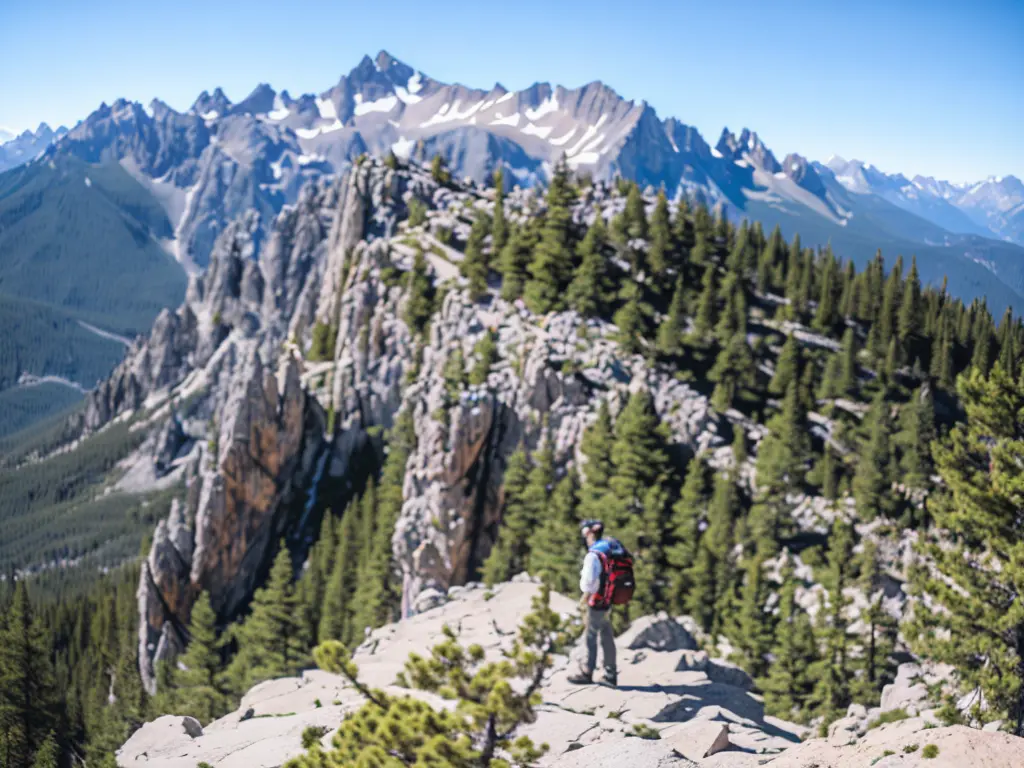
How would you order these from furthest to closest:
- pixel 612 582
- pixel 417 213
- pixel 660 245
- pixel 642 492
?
pixel 417 213 → pixel 660 245 → pixel 642 492 → pixel 612 582

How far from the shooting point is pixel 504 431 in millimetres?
64938

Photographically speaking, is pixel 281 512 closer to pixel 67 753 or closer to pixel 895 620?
pixel 67 753

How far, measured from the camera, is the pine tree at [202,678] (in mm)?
52844

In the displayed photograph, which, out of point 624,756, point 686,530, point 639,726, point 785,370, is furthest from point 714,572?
point 624,756

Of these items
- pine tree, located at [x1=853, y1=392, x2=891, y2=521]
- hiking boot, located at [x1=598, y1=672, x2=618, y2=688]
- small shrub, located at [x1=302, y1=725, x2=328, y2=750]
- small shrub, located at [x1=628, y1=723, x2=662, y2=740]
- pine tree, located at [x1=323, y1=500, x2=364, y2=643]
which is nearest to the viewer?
small shrub, located at [x1=302, y1=725, x2=328, y2=750]

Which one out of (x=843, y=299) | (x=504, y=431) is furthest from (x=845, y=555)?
(x=843, y=299)

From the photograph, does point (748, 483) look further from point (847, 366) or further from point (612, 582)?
Result: point (612, 582)

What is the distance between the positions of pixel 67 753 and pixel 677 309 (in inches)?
2102

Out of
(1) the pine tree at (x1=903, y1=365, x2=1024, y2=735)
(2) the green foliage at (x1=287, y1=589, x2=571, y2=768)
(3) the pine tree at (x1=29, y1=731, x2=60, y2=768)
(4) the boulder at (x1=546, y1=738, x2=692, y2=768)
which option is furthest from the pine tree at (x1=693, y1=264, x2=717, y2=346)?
(2) the green foliage at (x1=287, y1=589, x2=571, y2=768)

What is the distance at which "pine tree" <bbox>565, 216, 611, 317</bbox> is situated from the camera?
64812mm

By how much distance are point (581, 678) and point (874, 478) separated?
108ft

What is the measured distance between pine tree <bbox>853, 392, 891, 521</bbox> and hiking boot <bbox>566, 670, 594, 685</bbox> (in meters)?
32.7

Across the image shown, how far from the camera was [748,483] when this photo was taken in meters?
49.5

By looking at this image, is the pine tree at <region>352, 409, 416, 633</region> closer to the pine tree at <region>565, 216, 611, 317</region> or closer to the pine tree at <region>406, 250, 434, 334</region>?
the pine tree at <region>406, 250, 434, 334</region>
